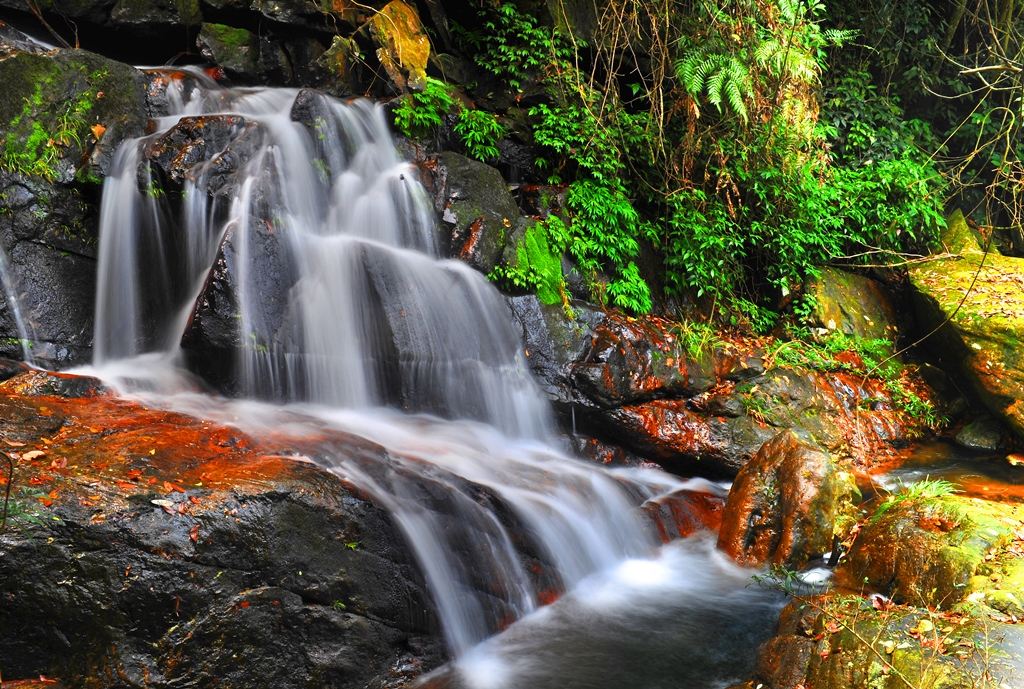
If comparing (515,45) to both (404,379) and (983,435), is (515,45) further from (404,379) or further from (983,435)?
(983,435)

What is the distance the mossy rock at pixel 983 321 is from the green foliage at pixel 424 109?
6.00 m

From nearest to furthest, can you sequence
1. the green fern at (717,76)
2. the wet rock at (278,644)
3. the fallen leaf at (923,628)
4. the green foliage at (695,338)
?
the wet rock at (278,644) → the fallen leaf at (923,628) → the green foliage at (695,338) → the green fern at (717,76)

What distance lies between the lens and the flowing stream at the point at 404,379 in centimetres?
463

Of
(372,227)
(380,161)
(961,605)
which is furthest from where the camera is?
(380,161)

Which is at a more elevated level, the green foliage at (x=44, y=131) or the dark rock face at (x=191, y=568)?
the green foliage at (x=44, y=131)

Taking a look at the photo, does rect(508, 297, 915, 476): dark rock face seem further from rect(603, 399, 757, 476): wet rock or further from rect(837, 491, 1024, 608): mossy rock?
rect(837, 491, 1024, 608): mossy rock

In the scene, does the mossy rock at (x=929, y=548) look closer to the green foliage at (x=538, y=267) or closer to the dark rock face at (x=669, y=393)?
the dark rock face at (x=669, y=393)

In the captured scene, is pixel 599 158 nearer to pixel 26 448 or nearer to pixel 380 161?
pixel 380 161

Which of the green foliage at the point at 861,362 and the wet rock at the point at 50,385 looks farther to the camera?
the green foliage at the point at 861,362

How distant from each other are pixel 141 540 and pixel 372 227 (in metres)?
4.56

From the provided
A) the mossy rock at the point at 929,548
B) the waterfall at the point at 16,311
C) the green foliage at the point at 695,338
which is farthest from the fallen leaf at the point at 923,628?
the waterfall at the point at 16,311

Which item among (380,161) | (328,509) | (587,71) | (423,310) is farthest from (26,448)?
(587,71)

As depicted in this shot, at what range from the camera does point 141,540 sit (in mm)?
3562

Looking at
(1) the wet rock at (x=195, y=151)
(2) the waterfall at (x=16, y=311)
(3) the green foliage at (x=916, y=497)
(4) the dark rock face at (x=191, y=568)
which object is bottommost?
(3) the green foliage at (x=916, y=497)
